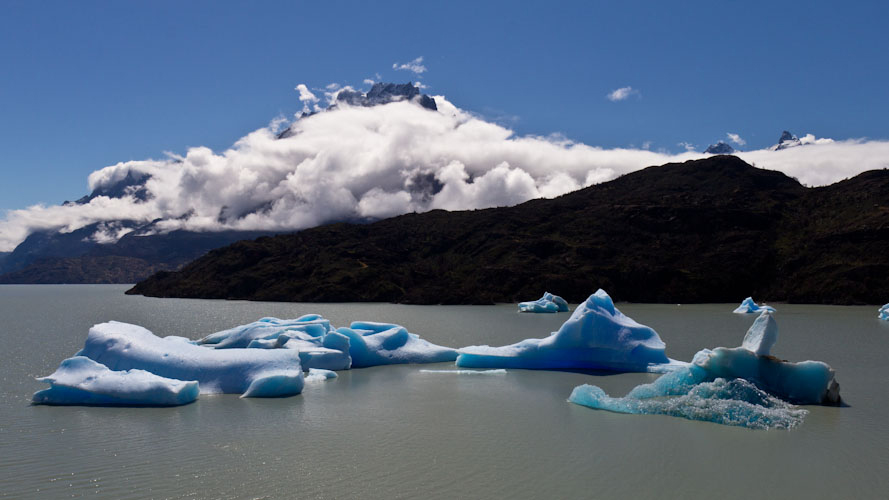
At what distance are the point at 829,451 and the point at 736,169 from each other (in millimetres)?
119786

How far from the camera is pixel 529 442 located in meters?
10.9

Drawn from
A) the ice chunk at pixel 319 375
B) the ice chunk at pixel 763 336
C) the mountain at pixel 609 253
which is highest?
the mountain at pixel 609 253

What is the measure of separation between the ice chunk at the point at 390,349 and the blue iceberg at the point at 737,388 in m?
8.04

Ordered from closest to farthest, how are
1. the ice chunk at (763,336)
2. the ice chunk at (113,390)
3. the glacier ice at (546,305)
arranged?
the ice chunk at (763,336) → the ice chunk at (113,390) → the glacier ice at (546,305)

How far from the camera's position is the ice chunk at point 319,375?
17.5m

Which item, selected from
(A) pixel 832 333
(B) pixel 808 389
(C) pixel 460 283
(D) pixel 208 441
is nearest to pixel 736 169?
(C) pixel 460 283

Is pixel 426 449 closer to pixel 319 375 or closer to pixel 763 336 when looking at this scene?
pixel 763 336

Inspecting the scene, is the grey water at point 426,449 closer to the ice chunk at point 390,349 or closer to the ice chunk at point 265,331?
the ice chunk at point 390,349

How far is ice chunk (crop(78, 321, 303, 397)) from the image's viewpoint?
48.6ft

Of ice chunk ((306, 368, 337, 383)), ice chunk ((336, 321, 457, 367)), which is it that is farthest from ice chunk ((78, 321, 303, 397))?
ice chunk ((336, 321, 457, 367))

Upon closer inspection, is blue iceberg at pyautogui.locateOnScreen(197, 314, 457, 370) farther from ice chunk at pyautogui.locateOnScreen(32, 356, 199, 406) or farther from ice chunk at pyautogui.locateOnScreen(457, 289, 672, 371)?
ice chunk at pyautogui.locateOnScreen(32, 356, 199, 406)

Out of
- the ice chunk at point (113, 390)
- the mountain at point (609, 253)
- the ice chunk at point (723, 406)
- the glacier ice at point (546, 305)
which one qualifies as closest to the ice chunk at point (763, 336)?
the ice chunk at point (723, 406)

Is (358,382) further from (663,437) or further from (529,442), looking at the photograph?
(663,437)

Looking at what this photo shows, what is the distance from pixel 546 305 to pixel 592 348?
37.1 metres
